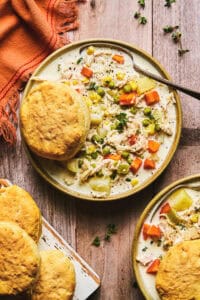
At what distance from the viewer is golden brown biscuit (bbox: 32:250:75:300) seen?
17.8 ft

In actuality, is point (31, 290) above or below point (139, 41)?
below

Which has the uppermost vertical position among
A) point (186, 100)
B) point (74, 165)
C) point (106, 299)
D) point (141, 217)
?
point (186, 100)

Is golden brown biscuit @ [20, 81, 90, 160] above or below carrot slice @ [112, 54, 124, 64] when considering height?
below

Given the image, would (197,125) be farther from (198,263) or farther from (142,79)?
(198,263)

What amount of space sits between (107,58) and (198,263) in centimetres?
198

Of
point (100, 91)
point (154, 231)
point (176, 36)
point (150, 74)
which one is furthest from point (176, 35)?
point (154, 231)

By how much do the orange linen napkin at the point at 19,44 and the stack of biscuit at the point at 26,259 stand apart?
0.73 m

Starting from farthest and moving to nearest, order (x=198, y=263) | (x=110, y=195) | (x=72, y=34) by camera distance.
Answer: (x=72, y=34)
(x=110, y=195)
(x=198, y=263)

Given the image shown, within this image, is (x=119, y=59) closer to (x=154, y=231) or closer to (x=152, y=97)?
(x=152, y=97)

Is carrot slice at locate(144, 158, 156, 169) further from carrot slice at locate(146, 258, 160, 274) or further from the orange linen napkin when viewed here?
the orange linen napkin

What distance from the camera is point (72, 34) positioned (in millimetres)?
6035

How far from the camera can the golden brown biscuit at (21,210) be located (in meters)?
5.44

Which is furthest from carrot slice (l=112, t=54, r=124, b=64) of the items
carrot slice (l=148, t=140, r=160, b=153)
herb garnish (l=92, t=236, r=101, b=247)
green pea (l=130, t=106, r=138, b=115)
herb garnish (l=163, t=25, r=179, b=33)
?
herb garnish (l=92, t=236, r=101, b=247)

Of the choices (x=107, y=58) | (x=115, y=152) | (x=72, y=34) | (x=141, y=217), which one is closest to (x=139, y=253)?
(x=141, y=217)
